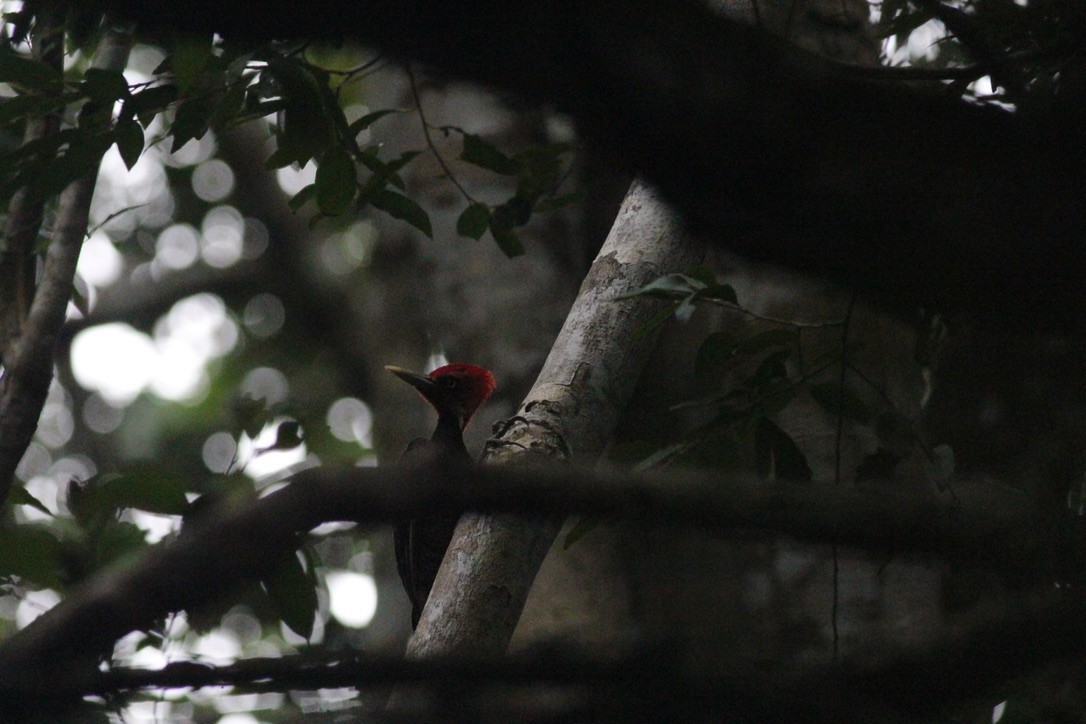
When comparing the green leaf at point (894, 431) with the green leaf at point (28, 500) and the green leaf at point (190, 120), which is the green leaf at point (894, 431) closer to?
the green leaf at point (190, 120)

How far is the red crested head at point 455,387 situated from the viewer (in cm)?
443

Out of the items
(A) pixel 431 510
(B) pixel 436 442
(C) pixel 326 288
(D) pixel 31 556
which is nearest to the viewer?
(A) pixel 431 510

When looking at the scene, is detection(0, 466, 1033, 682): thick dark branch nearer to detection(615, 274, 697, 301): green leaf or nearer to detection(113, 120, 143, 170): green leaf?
detection(615, 274, 697, 301): green leaf

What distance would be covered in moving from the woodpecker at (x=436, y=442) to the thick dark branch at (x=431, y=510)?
3.11m

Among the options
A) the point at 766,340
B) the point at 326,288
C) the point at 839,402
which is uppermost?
the point at 766,340

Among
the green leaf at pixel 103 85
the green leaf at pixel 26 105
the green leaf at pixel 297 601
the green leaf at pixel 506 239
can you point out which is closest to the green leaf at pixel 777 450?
the green leaf at pixel 506 239

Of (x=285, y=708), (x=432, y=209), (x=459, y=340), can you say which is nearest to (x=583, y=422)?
(x=285, y=708)

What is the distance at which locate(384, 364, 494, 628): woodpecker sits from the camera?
4094mm

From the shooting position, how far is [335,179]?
251 centimetres

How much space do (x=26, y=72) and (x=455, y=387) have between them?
2.42 meters

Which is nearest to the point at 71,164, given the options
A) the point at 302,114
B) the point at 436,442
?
the point at 302,114

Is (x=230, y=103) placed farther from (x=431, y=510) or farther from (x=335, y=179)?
(x=431, y=510)

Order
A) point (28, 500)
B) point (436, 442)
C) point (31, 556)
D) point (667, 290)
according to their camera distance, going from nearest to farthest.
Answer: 1. point (667, 290)
2. point (31, 556)
3. point (28, 500)
4. point (436, 442)

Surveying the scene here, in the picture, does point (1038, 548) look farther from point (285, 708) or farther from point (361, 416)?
point (361, 416)
